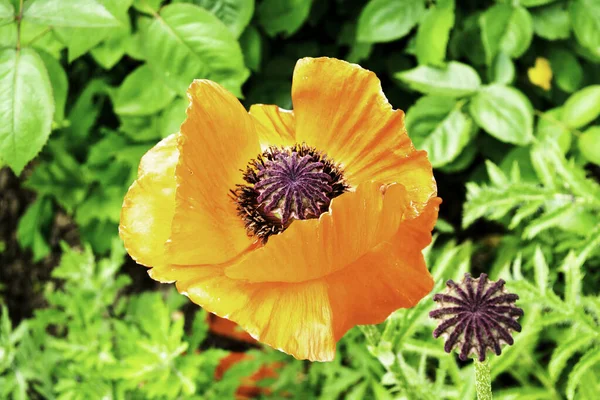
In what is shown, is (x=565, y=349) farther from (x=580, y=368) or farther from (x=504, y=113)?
(x=504, y=113)

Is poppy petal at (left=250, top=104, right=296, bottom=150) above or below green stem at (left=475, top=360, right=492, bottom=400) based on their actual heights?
above

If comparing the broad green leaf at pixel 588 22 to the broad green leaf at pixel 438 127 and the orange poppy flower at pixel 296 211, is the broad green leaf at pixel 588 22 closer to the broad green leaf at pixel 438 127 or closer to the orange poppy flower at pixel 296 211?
the broad green leaf at pixel 438 127

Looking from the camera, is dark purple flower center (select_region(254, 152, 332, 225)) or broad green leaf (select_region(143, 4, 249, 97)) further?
broad green leaf (select_region(143, 4, 249, 97))

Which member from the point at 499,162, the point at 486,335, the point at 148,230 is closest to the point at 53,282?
the point at 499,162

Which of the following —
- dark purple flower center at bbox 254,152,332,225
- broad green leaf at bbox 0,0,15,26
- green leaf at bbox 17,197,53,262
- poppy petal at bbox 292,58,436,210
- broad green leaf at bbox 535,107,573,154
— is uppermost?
poppy petal at bbox 292,58,436,210

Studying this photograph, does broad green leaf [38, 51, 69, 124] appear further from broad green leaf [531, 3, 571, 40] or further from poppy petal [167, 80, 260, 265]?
broad green leaf [531, 3, 571, 40]

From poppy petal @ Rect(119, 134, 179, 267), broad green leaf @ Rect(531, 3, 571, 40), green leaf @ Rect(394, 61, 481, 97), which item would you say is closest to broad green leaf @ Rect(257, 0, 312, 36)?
green leaf @ Rect(394, 61, 481, 97)

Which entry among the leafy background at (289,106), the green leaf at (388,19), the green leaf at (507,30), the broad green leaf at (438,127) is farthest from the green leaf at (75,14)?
the green leaf at (507,30)

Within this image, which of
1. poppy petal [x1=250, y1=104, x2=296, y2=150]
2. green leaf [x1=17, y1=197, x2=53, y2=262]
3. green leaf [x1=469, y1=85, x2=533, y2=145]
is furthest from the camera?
green leaf [x1=17, y1=197, x2=53, y2=262]

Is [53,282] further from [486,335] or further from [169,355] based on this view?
[486,335]
